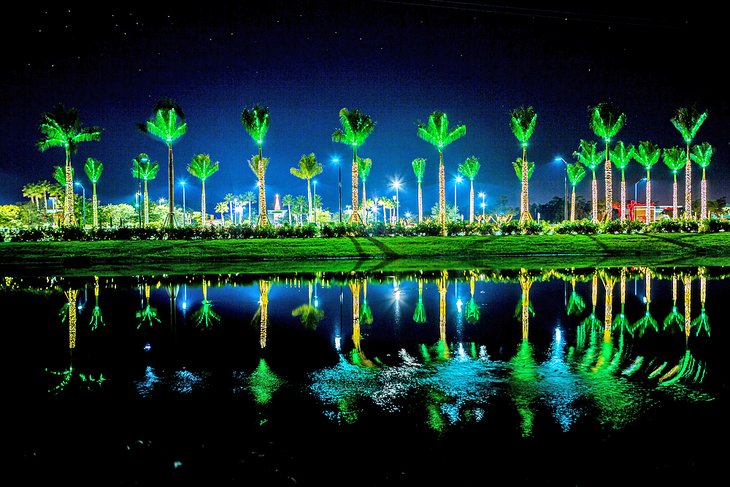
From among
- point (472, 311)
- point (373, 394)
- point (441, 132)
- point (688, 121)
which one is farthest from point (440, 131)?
point (373, 394)

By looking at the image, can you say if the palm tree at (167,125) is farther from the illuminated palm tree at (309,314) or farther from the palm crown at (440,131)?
the illuminated palm tree at (309,314)

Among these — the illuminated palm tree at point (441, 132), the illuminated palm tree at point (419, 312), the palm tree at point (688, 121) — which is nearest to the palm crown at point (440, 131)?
the illuminated palm tree at point (441, 132)

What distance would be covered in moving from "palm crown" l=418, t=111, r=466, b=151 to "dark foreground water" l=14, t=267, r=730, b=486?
137 ft

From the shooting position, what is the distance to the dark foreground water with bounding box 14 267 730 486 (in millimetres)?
5383

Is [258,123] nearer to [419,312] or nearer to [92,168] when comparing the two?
[419,312]

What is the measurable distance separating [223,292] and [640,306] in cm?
1317

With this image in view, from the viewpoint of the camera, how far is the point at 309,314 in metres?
14.2

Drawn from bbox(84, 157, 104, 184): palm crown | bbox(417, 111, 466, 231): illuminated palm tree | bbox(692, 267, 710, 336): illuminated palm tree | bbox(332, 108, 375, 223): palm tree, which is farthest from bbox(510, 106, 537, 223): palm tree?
bbox(84, 157, 104, 184): palm crown

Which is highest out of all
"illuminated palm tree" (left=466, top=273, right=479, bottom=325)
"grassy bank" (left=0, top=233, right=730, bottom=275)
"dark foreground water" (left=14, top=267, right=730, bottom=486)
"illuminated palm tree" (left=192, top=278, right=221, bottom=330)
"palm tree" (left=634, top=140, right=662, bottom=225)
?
"palm tree" (left=634, top=140, right=662, bottom=225)

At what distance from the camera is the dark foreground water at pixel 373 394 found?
5383 mm

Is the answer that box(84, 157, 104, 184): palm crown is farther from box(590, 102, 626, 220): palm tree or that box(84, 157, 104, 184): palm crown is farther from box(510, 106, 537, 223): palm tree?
box(590, 102, 626, 220): palm tree

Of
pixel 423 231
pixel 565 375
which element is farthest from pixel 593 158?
pixel 565 375

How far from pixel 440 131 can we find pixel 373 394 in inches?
1987

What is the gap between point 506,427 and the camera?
626cm
